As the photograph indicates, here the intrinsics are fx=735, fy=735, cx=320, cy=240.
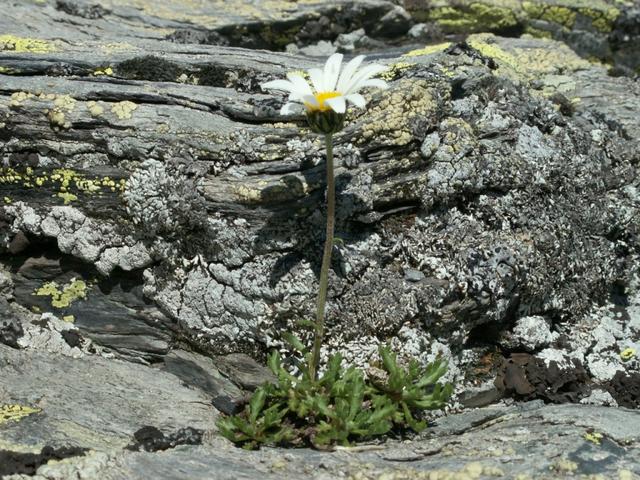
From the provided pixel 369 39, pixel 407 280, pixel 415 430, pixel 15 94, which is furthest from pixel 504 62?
pixel 15 94

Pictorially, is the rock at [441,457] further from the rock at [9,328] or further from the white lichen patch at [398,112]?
the white lichen patch at [398,112]

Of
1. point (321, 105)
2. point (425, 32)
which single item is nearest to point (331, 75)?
point (321, 105)

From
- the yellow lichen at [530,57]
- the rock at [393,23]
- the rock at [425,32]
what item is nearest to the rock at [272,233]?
the yellow lichen at [530,57]

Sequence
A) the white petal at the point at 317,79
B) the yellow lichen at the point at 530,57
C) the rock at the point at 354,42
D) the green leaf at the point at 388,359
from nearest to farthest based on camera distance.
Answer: the white petal at the point at 317,79
the green leaf at the point at 388,359
the yellow lichen at the point at 530,57
the rock at the point at 354,42

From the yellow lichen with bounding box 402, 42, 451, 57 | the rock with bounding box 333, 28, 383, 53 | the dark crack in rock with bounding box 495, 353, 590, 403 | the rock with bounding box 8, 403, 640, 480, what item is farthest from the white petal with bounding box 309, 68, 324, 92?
the rock with bounding box 333, 28, 383, 53

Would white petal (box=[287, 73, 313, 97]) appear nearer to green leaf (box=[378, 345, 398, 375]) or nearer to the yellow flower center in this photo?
the yellow flower center

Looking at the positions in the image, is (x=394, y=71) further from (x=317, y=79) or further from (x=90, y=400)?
(x=90, y=400)
